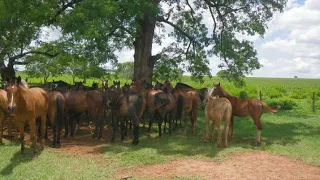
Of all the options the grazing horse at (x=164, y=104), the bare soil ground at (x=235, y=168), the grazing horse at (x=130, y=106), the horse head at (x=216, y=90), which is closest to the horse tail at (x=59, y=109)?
the bare soil ground at (x=235, y=168)

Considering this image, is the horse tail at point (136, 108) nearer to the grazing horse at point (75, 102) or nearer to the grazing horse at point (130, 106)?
the grazing horse at point (130, 106)

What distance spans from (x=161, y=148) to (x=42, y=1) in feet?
33.1

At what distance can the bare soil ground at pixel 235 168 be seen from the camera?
816 cm

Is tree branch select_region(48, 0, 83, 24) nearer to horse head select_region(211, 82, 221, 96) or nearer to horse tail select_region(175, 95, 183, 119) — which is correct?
horse tail select_region(175, 95, 183, 119)

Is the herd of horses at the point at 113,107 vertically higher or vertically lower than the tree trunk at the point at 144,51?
lower

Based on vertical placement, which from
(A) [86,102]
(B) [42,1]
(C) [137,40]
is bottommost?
(A) [86,102]

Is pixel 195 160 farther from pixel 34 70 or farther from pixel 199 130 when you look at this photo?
pixel 34 70

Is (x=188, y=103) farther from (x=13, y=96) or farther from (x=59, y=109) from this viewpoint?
(x=13, y=96)

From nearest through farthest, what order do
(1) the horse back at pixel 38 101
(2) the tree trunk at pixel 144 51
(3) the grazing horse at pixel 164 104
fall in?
(1) the horse back at pixel 38 101 < (3) the grazing horse at pixel 164 104 < (2) the tree trunk at pixel 144 51

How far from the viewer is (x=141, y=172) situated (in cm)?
849

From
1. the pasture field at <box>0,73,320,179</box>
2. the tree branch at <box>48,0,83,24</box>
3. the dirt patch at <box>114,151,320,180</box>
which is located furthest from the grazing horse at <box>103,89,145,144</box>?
the tree branch at <box>48,0,83,24</box>

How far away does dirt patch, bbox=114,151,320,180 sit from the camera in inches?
322

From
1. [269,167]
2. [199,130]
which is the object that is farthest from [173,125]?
[269,167]

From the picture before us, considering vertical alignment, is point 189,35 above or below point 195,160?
above
